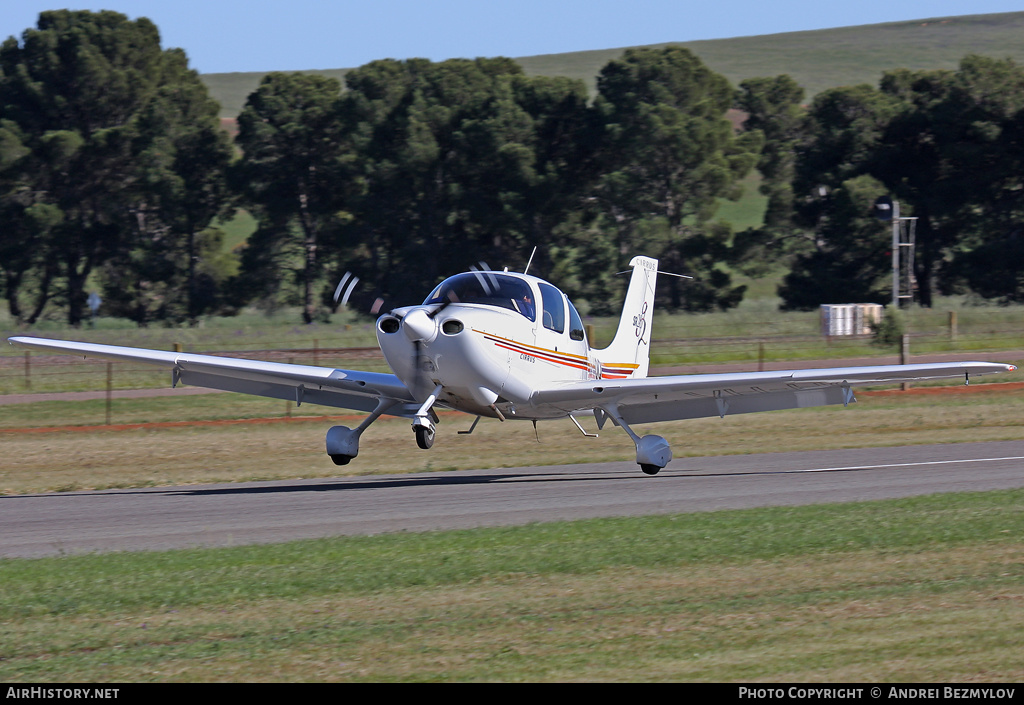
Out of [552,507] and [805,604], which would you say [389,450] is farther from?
[805,604]

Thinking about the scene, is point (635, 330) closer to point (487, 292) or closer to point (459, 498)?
point (487, 292)

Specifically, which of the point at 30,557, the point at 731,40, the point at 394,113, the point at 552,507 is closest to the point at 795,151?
the point at 394,113

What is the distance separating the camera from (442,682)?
18.8 ft

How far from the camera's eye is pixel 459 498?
45.3 feet

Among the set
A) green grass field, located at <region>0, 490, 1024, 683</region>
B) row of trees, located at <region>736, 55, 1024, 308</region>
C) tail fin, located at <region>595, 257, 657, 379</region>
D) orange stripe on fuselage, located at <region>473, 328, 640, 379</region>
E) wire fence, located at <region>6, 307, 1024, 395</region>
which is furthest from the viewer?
row of trees, located at <region>736, 55, 1024, 308</region>

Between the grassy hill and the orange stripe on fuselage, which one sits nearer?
the orange stripe on fuselage

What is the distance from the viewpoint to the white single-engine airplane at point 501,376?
14359 mm

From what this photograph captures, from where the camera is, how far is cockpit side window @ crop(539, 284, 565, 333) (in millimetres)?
15945

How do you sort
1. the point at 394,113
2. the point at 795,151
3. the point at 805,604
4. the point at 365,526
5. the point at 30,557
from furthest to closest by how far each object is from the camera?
the point at 795,151 → the point at 394,113 → the point at 365,526 → the point at 30,557 → the point at 805,604

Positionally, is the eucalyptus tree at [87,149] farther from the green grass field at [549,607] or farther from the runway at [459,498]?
the green grass field at [549,607]

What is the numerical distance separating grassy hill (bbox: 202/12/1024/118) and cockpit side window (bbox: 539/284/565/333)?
438 feet

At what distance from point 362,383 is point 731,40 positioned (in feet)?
538

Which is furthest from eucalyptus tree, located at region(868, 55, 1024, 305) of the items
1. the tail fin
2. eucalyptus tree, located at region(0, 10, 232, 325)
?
the tail fin

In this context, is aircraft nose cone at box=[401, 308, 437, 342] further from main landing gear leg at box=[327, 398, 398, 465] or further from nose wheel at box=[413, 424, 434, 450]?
main landing gear leg at box=[327, 398, 398, 465]
